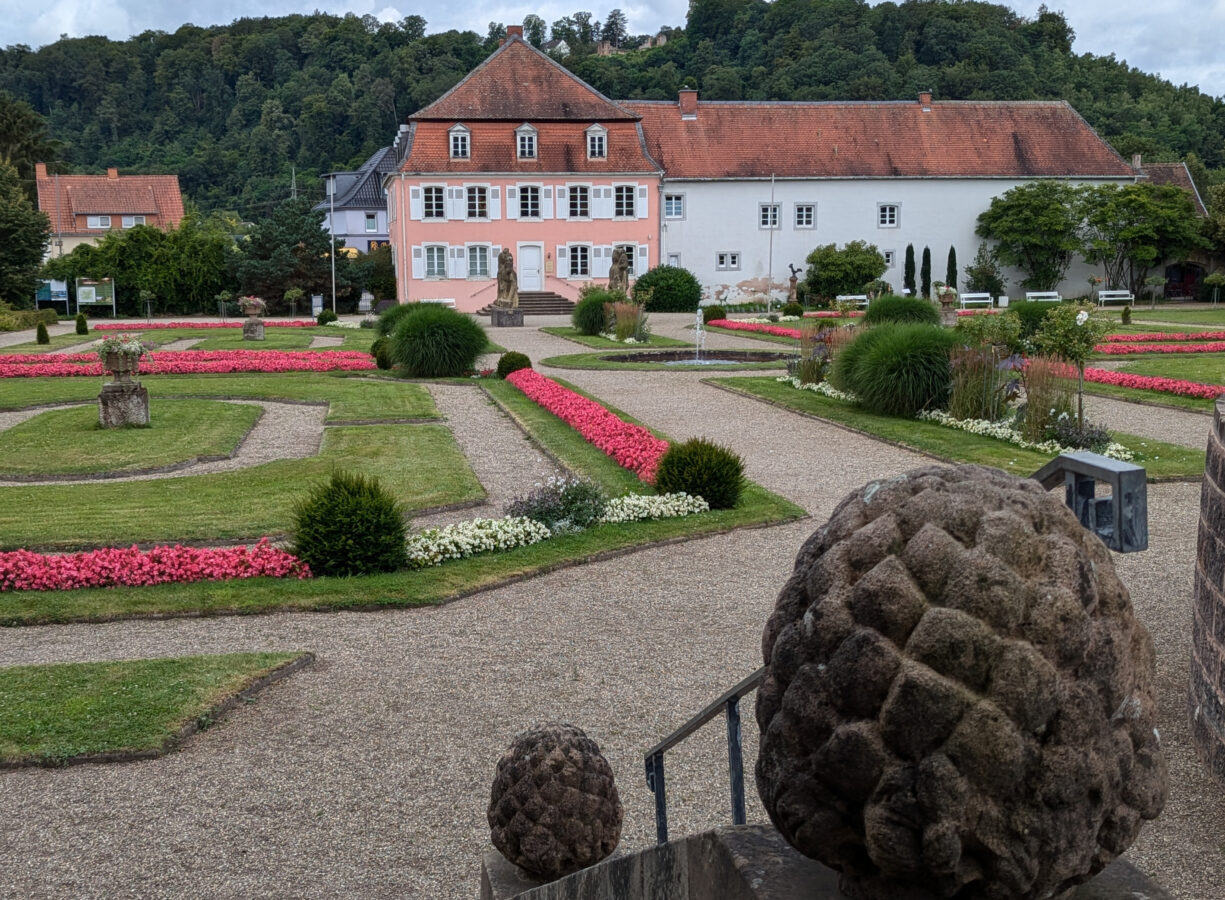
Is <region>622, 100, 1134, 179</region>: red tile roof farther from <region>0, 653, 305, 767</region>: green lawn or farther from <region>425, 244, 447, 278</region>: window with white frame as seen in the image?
<region>0, 653, 305, 767</region>: green lawn

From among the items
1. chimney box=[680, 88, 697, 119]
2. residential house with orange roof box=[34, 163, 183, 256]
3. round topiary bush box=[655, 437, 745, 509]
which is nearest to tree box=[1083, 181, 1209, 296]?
chimney box=[680, 88, 697, 119]

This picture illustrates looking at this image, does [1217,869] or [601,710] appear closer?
[1217,869]

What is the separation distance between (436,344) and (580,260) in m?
25.8

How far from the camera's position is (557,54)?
92250 millimetres

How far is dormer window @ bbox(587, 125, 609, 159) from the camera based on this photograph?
4925 centimetres

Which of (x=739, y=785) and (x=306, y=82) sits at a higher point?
A: (x=306, y=82)

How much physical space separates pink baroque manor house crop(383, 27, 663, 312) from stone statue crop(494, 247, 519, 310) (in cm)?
647

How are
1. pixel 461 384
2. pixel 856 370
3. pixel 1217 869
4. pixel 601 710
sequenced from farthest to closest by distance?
pixel 461 384, pixel 856 370, pixel 601 710, pixel 1217 869

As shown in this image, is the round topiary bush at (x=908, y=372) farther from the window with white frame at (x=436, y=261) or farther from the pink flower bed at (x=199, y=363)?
the window with white frame at (x=436, y=261)

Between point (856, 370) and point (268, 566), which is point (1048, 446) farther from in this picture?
point (268, 566)

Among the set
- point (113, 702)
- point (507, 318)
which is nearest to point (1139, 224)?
point (507, 318)

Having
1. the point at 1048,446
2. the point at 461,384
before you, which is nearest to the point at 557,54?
the point at 461,384

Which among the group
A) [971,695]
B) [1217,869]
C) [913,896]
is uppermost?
[971,695]

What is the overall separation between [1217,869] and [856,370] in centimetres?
1425
